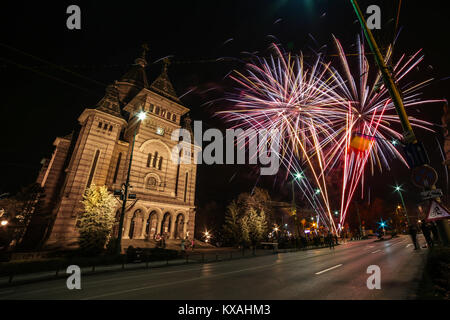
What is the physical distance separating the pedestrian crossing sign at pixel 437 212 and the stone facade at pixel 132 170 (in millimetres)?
30259

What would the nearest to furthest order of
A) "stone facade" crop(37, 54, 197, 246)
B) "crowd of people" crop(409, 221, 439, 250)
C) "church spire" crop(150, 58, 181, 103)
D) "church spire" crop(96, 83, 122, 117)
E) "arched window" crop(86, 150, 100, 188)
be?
"crowd of people" crop(409, 221, 439, 250) < "stone facade" crop(37, 54, 197, 246) < "arched window" crop(86, 150, 100, 188) < "church spire" crop(96, 83, 122, 117) < "church spire" crop(150, 58, 181, 103)

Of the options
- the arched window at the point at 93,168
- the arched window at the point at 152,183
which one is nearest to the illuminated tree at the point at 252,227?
the arched window at the point at 152,183

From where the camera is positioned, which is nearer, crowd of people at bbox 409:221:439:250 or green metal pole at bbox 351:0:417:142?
green metal pole at bbox 351:0:417:142

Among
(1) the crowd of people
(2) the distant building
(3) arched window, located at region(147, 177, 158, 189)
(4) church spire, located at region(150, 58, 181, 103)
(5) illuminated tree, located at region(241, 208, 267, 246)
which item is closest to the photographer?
(1) the crowd of people

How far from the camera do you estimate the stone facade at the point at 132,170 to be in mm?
30344

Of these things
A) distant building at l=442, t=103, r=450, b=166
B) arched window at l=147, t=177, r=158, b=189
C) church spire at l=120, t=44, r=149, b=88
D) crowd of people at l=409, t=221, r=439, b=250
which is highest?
church spire at l=120, t=44, r=149, b=88

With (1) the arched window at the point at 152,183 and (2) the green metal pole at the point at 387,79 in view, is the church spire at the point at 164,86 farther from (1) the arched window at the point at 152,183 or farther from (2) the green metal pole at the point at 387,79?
(2) the green metal pole at the point at 387,79

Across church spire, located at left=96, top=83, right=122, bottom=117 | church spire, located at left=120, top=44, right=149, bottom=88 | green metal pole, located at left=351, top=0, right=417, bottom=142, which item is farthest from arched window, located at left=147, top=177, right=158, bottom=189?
green metal pole, located at left=351, top=0, right=417, bottom=142

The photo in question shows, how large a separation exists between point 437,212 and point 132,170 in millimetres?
35882

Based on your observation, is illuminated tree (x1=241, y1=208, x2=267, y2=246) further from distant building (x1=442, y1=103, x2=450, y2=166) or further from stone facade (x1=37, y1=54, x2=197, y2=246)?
distant building (x1=442, y1=103, x2=450, y2=166)

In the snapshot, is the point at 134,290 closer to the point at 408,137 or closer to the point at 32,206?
the point at 408,137

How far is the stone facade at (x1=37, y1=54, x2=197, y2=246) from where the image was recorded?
3034 centimetres

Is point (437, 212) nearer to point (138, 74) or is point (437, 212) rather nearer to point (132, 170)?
point (132, 170)

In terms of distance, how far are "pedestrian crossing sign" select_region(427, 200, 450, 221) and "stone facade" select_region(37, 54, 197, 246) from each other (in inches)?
1191
